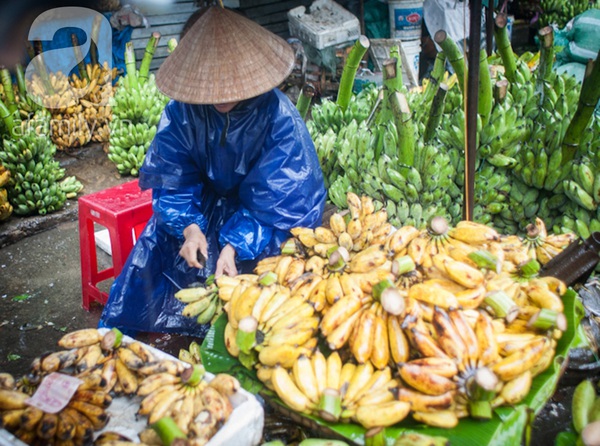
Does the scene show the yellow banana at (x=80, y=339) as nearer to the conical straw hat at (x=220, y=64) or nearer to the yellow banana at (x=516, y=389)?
the conical straw hat at (x=220, y=64)

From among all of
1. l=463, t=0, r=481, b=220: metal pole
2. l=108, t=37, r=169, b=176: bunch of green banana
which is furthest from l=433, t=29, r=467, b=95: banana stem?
l=108, t=37, r=169, b=176: bunch of green banana

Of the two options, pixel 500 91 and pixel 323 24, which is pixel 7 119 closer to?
pixel 500 91

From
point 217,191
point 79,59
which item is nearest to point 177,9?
point 79,59

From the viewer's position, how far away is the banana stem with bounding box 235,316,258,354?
159 centimetres

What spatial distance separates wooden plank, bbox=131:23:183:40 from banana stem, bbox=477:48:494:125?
6.08 metres

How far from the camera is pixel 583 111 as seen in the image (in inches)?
113

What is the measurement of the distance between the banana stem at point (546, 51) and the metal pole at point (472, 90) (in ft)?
3.96

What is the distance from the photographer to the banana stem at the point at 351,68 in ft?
10.6

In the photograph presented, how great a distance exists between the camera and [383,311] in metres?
1.68

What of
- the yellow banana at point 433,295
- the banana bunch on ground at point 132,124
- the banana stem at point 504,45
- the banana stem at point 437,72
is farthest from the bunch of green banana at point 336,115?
the yellow banana at point 433,295

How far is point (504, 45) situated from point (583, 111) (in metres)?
0.89

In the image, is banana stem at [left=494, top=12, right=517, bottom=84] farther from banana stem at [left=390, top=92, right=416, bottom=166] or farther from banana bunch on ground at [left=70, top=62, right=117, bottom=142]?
banana bunch on ground at [left=70, top=62, right=117, bottom=142]

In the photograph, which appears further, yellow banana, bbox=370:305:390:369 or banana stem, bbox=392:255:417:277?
banana stem, bbox=392:255:417:277

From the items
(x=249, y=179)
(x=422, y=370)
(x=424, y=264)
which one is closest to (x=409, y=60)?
(x=249, y=179)
